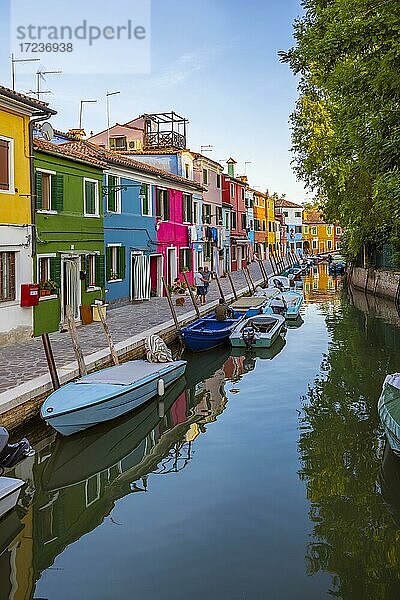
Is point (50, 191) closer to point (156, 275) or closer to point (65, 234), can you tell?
point (65, 234)

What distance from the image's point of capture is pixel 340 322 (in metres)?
28.0

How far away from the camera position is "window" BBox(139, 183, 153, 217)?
93.9ft

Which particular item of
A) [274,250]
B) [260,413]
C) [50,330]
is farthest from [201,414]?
[274,250]

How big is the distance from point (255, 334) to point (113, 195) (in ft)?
29.2

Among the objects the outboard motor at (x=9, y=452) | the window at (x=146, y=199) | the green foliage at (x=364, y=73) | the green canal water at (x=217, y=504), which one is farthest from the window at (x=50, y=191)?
the outboard motor at (x=9, y=452)

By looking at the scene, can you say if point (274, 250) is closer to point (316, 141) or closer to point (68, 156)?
point (316, 141)

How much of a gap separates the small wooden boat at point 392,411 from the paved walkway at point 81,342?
6.61 m

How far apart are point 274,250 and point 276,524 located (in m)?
69.8

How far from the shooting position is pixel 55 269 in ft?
63.9

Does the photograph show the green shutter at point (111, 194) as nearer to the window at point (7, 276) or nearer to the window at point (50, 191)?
the window at point (50, 191)

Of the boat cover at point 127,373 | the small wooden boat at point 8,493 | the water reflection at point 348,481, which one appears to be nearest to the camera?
the water reflection at point 348,481

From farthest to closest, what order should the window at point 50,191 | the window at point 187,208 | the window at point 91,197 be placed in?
the window at point 187,208
the window at point 91,197
the window at point 50,191

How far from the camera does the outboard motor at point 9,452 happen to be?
869cm

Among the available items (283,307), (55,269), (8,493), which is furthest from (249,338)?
(8,493)
